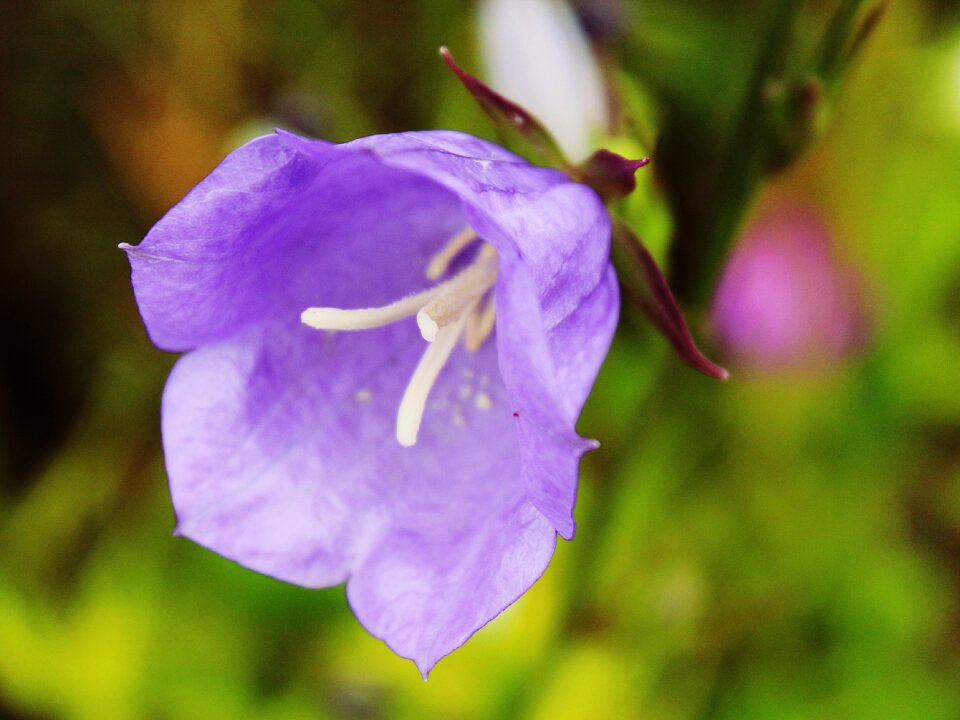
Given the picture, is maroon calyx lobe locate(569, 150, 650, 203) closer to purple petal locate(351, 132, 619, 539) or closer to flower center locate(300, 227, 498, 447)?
purple petal locate(351, 132, 619, 539)

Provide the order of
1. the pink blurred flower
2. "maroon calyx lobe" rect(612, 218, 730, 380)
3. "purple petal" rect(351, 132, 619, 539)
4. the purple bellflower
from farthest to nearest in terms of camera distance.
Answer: the pink blurred flower → "maroon calyx lobe" rect(612, 218, 730, 380) → the purple bellflower → "purple petal" rect(351, 132, 619, 539)

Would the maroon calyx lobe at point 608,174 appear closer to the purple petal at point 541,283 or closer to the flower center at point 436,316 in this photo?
the purple petal at point 541,283

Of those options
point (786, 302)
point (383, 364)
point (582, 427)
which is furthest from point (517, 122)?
point (786, 302)

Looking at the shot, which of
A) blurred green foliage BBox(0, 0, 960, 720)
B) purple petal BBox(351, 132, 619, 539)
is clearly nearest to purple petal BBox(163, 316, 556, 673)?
purple petal BBox(351, 132, 619, 539)

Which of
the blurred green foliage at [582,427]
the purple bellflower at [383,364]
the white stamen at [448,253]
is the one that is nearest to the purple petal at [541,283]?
the purple bellflower at [383,364]

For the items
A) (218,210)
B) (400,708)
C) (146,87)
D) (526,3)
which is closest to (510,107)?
(218,210)

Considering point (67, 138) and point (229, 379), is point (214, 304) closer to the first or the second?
point (229, 379)
